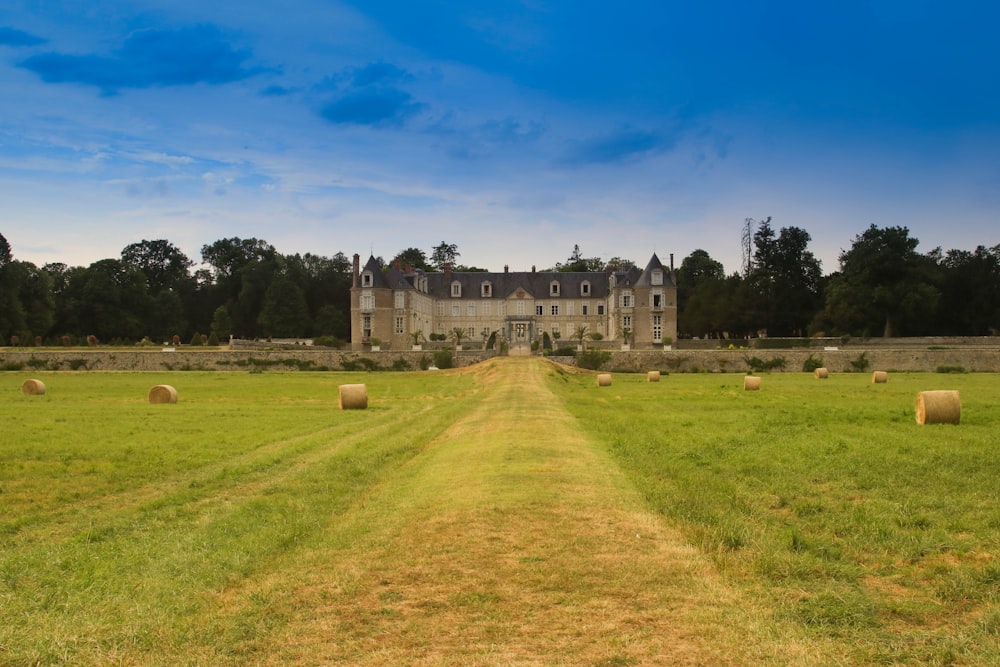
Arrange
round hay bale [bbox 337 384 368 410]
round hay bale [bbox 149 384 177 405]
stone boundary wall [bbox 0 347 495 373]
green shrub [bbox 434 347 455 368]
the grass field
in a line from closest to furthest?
the grass field < round hay bale [bbox 337 384 368 410] < round hay bale [bbox 149 384 177 405] < stone boundary wall [bbox 0 347 495 373] < green shrub [bbox 434 347 455 368]

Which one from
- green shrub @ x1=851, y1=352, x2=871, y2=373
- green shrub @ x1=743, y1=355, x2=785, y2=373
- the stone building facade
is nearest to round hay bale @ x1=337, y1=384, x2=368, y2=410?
green shrub @ x1=743, y1=355, x2=785, y2=373

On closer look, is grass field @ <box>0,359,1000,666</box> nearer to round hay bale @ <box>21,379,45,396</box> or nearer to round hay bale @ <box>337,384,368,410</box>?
round hay bale @ <box>337,384,368,410</box>

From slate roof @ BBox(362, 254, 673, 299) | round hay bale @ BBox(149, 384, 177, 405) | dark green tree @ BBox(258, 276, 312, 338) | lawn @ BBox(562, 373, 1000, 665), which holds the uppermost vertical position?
slate roof @ BBox(362, 254, 673, 299)

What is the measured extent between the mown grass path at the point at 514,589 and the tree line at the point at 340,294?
225ft

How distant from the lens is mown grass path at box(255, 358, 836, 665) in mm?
5207

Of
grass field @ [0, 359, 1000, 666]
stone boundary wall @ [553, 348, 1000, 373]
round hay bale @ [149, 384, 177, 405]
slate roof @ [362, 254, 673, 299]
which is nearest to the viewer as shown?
grass field @ [0, 359, 1000, 666]

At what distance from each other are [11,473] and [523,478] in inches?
298

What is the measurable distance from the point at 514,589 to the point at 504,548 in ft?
3.28

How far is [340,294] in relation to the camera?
95.9m

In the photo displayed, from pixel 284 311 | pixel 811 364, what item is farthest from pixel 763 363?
pixel 284 311

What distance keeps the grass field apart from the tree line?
60.8 meters

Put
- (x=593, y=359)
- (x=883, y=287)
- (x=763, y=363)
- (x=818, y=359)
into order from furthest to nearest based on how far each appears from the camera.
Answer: (x=883, y=287)
(x=593, y=359)
(x=763, y=363)
(x=818, y=359)

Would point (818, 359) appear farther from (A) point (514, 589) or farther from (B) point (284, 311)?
(B) point (284, 311)

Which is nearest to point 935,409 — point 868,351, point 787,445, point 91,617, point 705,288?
point 787,445
